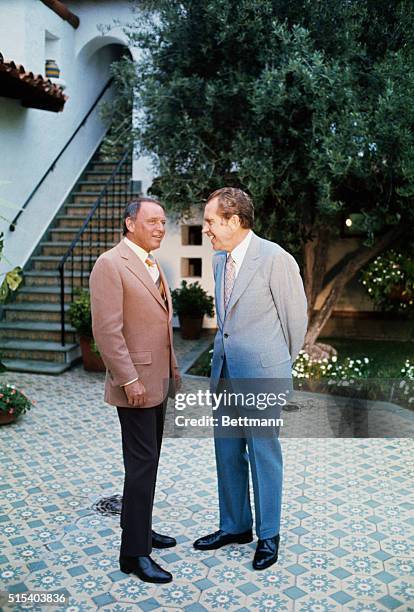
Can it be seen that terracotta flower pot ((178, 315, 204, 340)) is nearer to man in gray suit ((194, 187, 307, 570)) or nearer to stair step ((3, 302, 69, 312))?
stair step ((3, 302, 69, 312))

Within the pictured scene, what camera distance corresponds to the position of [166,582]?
3.36m

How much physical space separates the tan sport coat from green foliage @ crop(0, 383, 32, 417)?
9.47ft

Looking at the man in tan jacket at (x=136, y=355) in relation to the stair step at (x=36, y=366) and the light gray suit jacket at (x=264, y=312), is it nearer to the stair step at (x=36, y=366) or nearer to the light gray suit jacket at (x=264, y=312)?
the light gray suit jacket at (x=264, y=312)

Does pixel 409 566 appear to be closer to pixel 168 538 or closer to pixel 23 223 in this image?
pixel 168 538

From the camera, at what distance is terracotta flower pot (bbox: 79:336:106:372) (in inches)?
310

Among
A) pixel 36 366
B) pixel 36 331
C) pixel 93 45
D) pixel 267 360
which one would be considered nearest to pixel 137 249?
pixel 267 360

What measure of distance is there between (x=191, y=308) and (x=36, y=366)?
104 inches

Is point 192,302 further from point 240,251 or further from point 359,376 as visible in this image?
point 240,251

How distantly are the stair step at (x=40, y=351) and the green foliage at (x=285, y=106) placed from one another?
231 centimetres

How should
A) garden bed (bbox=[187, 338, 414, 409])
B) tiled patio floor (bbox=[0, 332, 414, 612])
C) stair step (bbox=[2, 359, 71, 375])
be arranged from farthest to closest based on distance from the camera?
stair step (bbox=[2, 359, 71, 375])
garden bed (bbox=[187, 338, 414, 409])
tiled patio floor (bbox=[0, 332, 414, 612])

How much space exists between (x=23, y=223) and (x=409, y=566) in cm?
761

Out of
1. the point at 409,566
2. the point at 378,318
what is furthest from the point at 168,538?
the point at 378,318

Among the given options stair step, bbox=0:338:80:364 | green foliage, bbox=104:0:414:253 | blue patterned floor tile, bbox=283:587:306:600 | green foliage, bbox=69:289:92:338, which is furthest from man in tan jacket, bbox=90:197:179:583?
stair step, bbox=0:338:80:364

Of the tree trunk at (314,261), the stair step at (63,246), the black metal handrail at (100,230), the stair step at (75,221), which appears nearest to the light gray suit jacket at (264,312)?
the tree trunk at (314,261)
